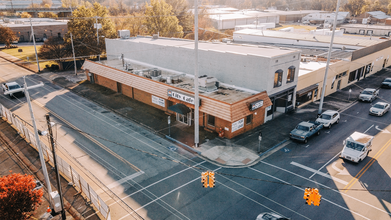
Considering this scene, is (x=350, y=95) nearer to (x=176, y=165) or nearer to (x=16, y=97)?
(x=176, y=165)

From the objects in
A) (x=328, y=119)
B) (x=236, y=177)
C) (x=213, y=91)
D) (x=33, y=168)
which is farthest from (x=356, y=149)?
(x=33, y=168)

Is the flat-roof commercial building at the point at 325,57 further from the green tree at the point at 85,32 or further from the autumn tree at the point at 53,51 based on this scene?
the autumn tree at the point at 53,51

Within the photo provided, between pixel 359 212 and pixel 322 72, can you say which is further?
pixel 322 72

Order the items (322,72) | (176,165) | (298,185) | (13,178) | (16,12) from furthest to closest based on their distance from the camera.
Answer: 1. (16,12)
2. (322,72)
3. (176,165)
4. (298,185)
5. (13,178)

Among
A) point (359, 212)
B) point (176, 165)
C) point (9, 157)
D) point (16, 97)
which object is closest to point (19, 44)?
point (16, 97)

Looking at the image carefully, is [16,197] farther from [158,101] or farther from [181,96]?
[158,101]

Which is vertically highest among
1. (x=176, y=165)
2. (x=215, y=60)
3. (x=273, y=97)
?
(x=215, y=60)
